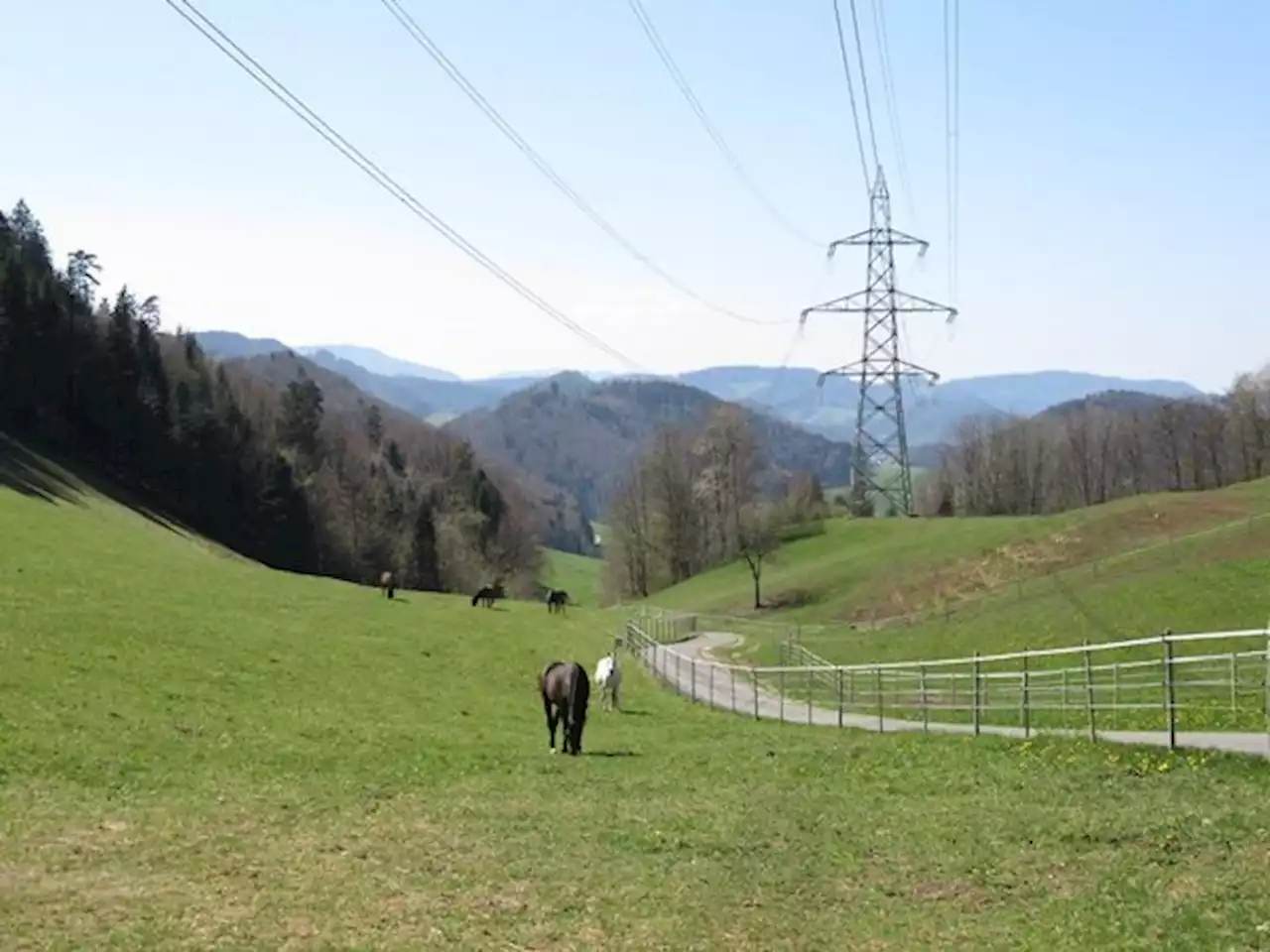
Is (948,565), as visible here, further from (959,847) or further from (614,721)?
(959,847)

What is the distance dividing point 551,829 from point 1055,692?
822 inches

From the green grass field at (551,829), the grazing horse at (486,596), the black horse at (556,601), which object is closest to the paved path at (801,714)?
the green grass field at (551,829)

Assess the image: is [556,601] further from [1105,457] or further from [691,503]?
[1105,457]

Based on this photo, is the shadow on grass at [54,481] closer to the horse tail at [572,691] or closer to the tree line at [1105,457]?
the horse tail at [572,691]

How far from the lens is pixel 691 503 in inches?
5059

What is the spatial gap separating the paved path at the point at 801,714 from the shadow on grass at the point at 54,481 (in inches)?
1411

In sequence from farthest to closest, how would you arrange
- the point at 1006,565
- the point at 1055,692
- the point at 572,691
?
the point at 1006,565
the point at 1055,692
the point at 572,691

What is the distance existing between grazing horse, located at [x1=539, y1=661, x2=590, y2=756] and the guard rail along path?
23.2 ft

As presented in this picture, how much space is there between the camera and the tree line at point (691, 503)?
121750mm

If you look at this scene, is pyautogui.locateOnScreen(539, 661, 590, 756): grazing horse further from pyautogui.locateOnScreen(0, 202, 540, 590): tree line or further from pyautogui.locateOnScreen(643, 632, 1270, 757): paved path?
pyautogui.locateOnScreen(0, 202, 540, 590): tree line

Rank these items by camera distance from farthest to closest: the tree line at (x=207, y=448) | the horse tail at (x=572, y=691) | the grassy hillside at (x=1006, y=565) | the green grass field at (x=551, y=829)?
the tree line at (x=207, y=448) < the grassy hillside at (x=1006, y=565) < the horse tail at (x=572, y=691) < the green grass field at (x=551, y=829)

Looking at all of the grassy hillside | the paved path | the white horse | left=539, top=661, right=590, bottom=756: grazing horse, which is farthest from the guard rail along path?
the grassy hillside

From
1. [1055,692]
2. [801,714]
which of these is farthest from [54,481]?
[1055,692]

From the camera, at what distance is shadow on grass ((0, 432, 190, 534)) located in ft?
241
